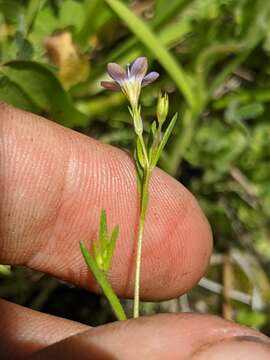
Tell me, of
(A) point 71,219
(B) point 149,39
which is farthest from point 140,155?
(B) point 149,39

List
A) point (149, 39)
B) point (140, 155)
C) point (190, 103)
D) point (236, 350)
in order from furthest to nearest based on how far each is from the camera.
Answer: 1. point (190, 103)
2. point (149, 39)
3. point (140, 155)
4. point (236, 350)

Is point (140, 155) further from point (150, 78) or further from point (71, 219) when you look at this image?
point (71, 219)

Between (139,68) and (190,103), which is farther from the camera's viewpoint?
(190,103)

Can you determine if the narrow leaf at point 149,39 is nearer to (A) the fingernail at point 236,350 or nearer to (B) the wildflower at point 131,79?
(B) the wildflower at point 131,79

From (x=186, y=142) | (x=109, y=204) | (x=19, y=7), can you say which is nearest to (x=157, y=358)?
(x=109, y=204)

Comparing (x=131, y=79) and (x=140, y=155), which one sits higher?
(x=131, y=79)

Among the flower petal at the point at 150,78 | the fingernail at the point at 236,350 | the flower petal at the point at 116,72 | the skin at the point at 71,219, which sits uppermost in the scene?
the flower petal at the point at 116,72

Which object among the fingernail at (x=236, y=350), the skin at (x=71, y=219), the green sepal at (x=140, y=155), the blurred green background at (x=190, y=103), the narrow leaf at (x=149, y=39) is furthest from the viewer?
the blurred green background at (x=190, y=103)

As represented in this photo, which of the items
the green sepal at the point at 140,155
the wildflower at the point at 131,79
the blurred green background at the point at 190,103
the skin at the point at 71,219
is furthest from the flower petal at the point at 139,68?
the blurred green background at the point at 190,103

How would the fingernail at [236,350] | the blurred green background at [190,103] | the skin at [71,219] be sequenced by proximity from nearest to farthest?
the fingernail at [236,350] → the skin at [71,219] → the blurred green background at [190,103]
